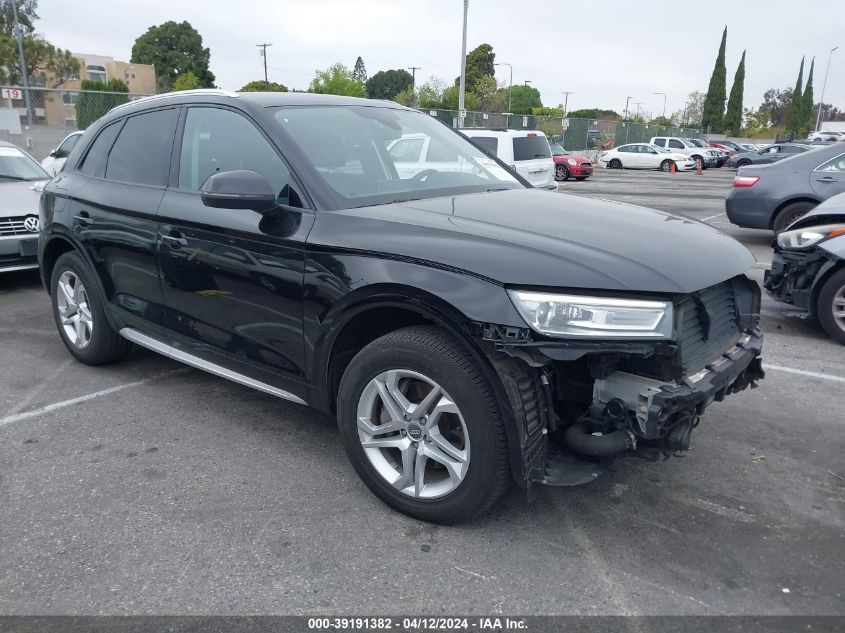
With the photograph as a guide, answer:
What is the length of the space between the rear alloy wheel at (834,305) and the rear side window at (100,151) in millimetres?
5437

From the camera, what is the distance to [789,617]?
2441 mm

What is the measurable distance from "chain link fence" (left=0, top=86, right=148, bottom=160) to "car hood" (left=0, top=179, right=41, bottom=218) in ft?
40.9

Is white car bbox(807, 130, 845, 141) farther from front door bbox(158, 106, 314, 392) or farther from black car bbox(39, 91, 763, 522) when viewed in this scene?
front door bbox(158, 106, 314, 392)

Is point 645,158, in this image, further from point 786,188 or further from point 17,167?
point 17,167

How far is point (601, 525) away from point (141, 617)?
6.16 feet

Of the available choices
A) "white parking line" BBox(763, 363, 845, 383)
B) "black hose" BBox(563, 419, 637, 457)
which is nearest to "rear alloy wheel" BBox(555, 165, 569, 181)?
"white parking line" BBox(763, 363, 845, 383)

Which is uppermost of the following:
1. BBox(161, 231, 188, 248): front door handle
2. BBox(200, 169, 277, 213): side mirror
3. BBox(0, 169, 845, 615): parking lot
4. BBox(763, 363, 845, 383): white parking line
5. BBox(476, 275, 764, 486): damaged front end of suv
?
BBox(200, 169, 277, 213): side mirror

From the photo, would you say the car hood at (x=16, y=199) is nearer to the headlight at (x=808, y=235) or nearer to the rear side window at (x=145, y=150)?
the rear side window at (x=145, y=150)

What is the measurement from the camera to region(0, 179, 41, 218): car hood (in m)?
7.10

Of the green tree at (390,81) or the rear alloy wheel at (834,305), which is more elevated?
the green tree at (390,81)

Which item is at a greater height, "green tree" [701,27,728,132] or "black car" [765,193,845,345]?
"green tree" [701,27,728,132]

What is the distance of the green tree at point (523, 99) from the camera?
289 ft

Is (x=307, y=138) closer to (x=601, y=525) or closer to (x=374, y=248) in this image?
(x=374, y=248)

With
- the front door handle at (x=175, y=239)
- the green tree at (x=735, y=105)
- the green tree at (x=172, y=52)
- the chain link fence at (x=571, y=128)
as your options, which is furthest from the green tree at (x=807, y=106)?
the front door handle at (x=175, y=239)
